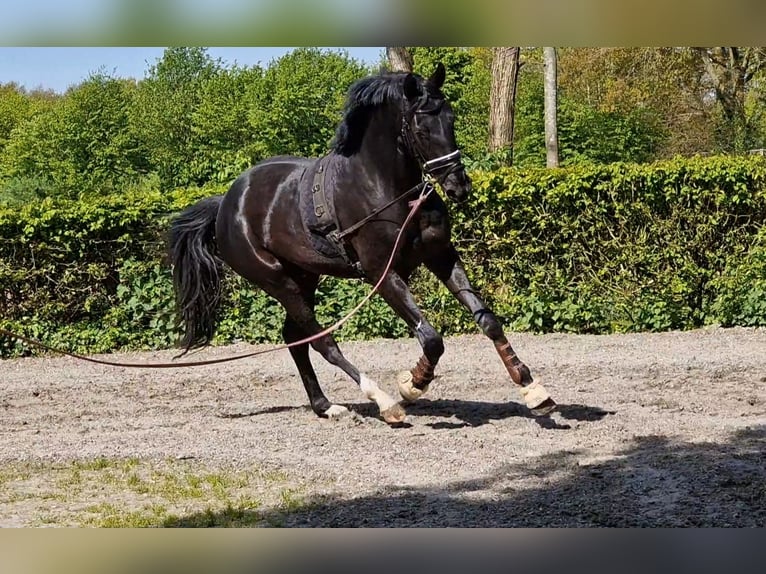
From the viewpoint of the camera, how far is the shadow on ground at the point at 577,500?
14.1 feet

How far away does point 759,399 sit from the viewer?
7078 millimetres

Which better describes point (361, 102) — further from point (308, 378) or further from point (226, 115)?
point (226, 115)

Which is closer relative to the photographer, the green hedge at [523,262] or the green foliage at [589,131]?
the green hedge at [523,262]

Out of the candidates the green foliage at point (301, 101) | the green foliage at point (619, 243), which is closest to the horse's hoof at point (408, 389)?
the green foliage at point (619, 243)

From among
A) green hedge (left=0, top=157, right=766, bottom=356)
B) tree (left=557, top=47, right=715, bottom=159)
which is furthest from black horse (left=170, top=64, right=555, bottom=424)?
tree (left=557, top=47, right=715, bottom=159)

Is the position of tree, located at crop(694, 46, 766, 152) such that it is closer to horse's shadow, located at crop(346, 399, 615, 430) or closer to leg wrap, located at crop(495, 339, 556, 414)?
horse's shadow, located at crop(346, 399, 615, 430)

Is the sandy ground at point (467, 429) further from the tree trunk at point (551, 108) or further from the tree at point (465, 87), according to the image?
the tree at point (465, 87)

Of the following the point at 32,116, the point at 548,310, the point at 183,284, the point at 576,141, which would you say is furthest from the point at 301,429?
the point at 32,116

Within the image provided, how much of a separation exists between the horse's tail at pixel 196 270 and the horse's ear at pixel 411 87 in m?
2.28

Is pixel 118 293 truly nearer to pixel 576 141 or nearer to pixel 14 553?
pixel 14 553

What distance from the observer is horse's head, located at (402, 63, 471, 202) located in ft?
18.4

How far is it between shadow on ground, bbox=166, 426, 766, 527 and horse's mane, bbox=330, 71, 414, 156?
2384 mm

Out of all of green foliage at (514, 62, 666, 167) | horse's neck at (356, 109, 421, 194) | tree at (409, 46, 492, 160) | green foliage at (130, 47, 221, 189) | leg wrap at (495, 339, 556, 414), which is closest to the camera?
leg wrap at (495, 339, 556, 414)

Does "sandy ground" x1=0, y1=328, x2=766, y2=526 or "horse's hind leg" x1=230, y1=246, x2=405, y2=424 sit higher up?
"horse's hind leg" x1=230, y1=246, x2=405, y2=424
